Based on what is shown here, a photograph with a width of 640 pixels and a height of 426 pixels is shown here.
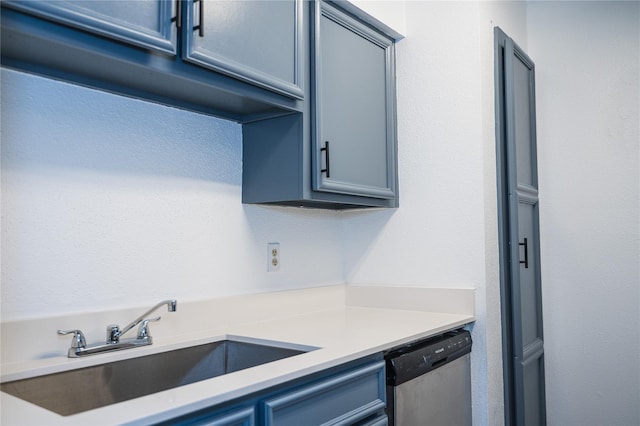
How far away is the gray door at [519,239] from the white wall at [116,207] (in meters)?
1.02

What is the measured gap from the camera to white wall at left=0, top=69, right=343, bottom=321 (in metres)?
1.30

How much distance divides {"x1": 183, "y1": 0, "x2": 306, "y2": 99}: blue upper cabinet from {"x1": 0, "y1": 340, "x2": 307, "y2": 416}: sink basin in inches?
33.2

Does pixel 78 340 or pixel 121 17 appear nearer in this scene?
pixel 121 17

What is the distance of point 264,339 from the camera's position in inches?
62.3

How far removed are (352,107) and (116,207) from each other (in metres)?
0.98

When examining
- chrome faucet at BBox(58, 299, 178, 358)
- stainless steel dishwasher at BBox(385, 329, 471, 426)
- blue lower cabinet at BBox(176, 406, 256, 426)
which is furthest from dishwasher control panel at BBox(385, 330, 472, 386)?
chrome faucet at BBox(58, 299, 178, 358)

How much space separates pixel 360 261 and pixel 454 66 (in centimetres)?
97

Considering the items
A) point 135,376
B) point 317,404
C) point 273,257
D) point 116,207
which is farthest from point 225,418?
point 273,257

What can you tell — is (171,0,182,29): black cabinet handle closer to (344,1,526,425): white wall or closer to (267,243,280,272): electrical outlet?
(267,243,280,272): electrical outlet

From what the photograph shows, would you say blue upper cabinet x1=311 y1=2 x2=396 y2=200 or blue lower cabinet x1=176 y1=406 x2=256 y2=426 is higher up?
blue upper cabinet x1=311 y1=2 x2=396 y2=200

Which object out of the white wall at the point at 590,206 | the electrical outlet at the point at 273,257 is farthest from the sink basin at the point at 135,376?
the white wall at the point at 590,206

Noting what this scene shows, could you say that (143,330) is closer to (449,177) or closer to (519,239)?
(449,177)

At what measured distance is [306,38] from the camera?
1.80 m

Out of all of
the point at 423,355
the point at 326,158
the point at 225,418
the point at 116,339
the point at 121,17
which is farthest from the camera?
the point at 326,158
